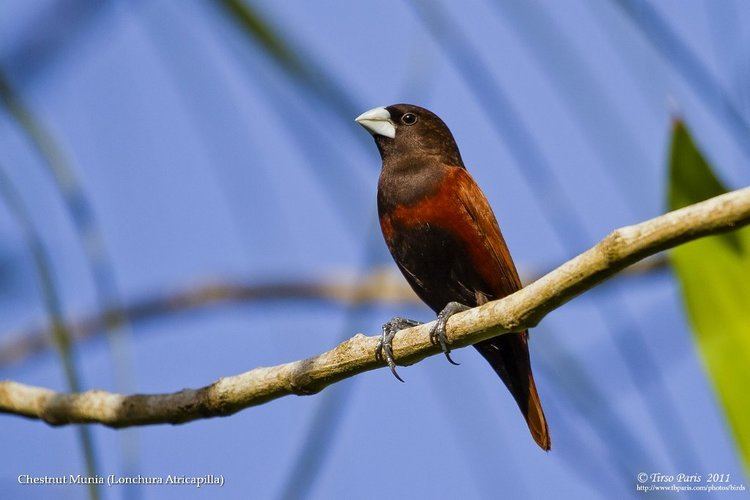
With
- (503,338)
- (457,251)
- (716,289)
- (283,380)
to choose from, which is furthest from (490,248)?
(716,289)

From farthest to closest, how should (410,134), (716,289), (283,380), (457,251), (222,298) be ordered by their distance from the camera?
(222,298) → (410,134) → (457,251) → (283,380) → (716,289)

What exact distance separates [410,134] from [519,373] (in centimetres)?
134

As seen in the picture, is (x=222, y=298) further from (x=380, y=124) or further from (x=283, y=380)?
(x=283, y=380)

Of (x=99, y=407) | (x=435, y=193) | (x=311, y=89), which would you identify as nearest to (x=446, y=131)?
(x=435, y=193)

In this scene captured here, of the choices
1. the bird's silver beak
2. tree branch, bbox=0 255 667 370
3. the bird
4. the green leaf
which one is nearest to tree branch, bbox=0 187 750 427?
the green leaf

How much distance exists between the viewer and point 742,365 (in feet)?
4.63

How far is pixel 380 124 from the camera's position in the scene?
4.27 metres

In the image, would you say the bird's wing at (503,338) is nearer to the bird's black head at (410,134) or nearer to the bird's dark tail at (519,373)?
the bird's dark tail at (519,373)

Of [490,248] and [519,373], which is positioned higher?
[490,248]

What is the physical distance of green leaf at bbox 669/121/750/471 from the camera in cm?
140

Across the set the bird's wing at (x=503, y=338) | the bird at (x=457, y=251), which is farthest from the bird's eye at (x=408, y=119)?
the bird's wing at (x=503, y=338)

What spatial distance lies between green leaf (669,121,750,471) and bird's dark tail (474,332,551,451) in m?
2.01

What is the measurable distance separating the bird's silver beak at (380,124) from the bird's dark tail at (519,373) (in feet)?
4.02

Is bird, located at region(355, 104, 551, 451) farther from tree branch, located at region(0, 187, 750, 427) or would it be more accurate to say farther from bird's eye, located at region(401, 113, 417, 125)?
tree branch, located at region(0, 187, 750, 427)
